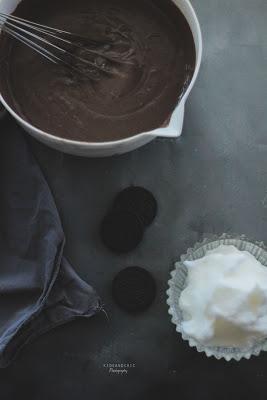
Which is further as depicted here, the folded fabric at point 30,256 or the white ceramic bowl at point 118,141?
the folded fabric at point 30,256

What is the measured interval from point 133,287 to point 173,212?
0.16 meters

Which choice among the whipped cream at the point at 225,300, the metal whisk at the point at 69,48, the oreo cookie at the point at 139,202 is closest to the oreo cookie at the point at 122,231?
the oreo cookie at the point at 139,202

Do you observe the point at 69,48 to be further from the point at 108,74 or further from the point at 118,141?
the point at 118,141

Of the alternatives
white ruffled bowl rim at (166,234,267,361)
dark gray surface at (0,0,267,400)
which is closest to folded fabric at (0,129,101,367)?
dark gray surface at (0,0,267,400)

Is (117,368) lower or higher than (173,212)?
lower

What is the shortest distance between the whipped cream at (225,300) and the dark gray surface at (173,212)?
89mm

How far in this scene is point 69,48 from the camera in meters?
1.10

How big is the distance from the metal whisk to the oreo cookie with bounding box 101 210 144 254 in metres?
0.27

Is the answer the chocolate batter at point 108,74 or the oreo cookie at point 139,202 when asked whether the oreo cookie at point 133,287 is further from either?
the chocolate batter at point 108,74

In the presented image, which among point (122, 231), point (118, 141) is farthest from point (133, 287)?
point (118, 141)

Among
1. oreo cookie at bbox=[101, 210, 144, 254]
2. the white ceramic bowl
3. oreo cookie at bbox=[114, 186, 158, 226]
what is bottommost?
oreo cookie at bbox=[101, 210, 144, 254]

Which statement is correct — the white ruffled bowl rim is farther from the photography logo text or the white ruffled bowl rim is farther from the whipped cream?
the photography logo text

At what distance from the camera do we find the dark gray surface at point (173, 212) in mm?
1163

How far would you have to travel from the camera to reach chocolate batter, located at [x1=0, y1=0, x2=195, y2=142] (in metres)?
1.08
